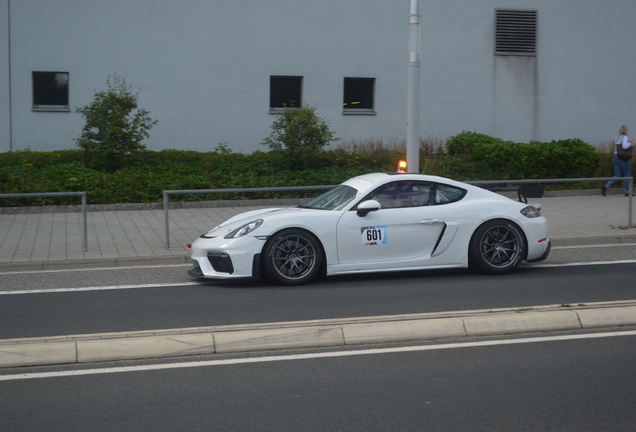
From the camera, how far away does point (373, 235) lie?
320 inches

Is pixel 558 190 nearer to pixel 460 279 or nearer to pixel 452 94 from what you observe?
pixel 452 94

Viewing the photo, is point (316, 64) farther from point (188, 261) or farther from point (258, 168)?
point (188, 261)

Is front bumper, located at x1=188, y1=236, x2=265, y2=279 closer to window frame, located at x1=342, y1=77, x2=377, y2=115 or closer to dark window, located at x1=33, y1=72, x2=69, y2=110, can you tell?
dark window, located at x1=33, y1=72, x2=69, y2=110

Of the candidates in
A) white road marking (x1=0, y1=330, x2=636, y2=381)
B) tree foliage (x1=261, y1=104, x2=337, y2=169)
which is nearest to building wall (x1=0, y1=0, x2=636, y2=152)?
tree foliage (x1=261, y1=104, x2=337, y2=169)

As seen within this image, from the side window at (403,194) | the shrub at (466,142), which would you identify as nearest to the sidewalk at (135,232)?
the side window at (403,194)

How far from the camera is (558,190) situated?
17422mm

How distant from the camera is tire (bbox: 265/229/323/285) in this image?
7.93 meters

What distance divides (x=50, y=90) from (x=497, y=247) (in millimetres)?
16787

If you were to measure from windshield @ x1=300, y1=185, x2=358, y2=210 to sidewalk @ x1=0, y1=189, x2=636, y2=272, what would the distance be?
7.68 ft

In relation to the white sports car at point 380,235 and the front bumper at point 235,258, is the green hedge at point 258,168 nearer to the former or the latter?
the white sports car at point 380,235

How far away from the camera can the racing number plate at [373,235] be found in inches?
319

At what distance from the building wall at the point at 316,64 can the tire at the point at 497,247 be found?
47.3 feet

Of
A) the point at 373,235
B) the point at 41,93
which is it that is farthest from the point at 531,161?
the point at 41,93

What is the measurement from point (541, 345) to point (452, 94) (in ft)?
61.5
